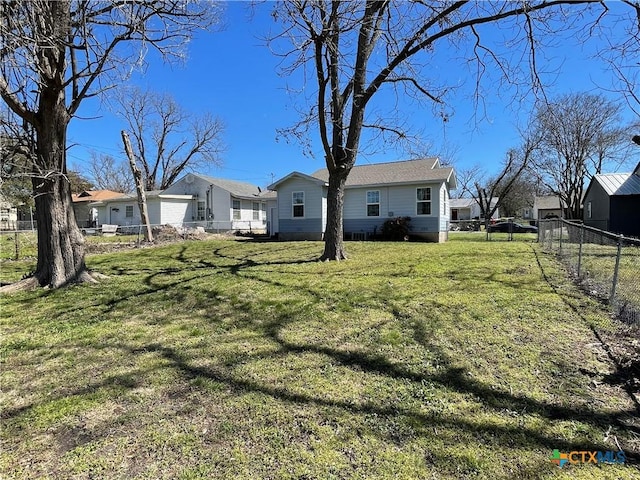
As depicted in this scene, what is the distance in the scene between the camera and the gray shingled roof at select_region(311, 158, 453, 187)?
52.1 feet

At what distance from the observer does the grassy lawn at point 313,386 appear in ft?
7.06

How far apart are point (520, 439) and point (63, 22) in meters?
8.20

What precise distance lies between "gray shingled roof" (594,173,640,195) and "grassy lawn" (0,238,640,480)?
14286 mm

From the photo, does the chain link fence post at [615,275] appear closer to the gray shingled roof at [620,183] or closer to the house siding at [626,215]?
the house siding at [626,215]

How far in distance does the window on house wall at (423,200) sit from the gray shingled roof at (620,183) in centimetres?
858

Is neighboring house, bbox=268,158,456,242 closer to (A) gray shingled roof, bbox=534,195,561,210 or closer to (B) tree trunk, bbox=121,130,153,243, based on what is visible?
(B) tree trunk, bbox=121,130,153,243

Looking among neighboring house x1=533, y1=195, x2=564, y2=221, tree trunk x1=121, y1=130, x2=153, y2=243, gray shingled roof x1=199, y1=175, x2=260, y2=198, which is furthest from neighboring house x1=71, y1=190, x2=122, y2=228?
neighboring house x1=533, y1=195, x2=564, y2=221

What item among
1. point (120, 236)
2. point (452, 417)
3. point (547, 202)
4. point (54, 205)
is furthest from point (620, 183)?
point (547, 202)

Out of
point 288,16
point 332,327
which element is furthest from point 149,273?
point 288,16

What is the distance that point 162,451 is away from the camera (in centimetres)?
223

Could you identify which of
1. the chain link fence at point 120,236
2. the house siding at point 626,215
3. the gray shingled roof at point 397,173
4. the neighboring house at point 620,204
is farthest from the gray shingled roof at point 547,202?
the chain link fence at point 120,236

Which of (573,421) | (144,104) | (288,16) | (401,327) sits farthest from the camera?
→ (144,104)

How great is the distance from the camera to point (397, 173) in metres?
17.3

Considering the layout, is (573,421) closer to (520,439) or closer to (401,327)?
(520,439)
